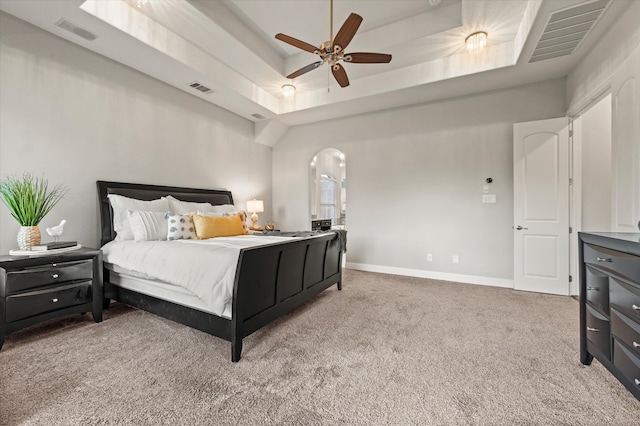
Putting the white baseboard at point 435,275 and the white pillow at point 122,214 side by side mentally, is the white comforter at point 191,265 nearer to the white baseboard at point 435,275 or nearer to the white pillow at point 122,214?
the white pillow at point 122,214

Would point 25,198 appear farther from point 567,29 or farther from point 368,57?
point 567,29

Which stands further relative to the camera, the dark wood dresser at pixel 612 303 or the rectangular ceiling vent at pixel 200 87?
the rectangular ceiling vent at pixel 200 87

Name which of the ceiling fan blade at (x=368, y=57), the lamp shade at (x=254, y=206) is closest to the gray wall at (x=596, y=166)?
the ceiling fan blade at (x=368, y=57)

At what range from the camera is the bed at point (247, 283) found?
204 cm

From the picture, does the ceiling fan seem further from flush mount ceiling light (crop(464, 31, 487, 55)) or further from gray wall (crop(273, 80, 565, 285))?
gray wall (crop(273, 80, 565, 285))

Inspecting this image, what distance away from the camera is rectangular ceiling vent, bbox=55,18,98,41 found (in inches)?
104

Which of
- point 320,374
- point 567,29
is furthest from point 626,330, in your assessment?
point 567,29

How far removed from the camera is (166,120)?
394 centimetres

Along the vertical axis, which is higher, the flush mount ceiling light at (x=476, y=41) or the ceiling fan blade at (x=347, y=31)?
the flush mount ceiling light at (x=476, y=41)

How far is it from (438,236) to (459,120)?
1.89 meters

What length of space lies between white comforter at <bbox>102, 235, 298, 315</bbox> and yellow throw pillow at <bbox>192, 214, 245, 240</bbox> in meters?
0.60

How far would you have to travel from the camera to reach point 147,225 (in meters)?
3.05

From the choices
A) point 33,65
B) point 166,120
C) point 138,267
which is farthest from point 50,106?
point 138,267

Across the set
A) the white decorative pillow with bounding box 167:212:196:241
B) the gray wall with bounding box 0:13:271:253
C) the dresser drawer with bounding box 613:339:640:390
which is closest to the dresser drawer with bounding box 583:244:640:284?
the dresser drawer with bounding box 613:339:640:390
